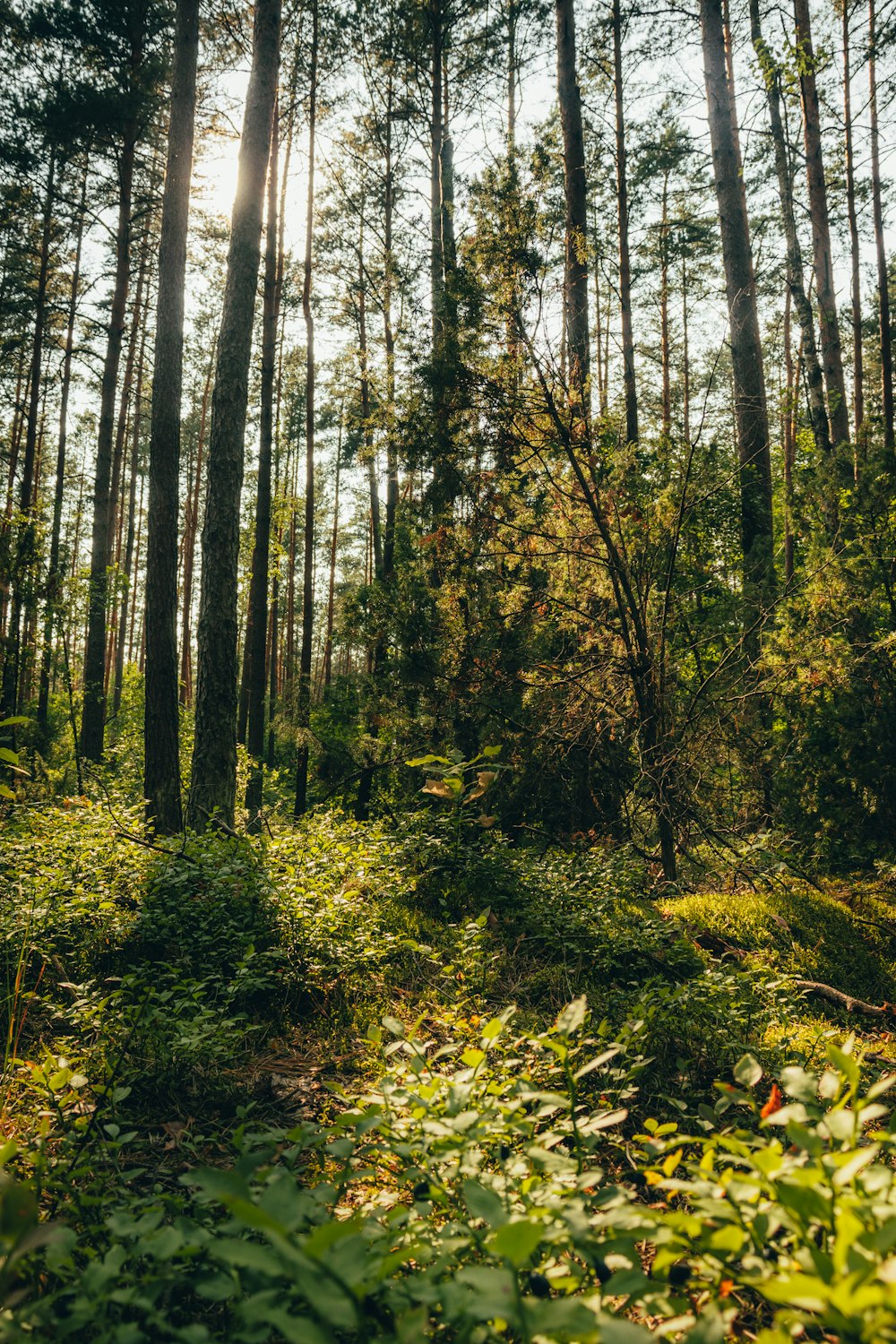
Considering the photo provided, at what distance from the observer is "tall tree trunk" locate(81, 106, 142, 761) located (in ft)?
37.4

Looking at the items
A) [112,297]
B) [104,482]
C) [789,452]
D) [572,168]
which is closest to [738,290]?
[572,168]

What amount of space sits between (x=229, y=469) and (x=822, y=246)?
10.2 metres

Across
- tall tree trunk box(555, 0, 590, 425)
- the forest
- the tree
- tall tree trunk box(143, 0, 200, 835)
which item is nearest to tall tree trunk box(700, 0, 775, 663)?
the forest

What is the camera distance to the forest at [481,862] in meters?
1.06

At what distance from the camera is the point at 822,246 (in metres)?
10.6

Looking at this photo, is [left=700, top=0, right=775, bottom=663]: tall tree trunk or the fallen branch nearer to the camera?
the fallen branch

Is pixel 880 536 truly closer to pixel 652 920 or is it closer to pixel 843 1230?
pixel 652 920

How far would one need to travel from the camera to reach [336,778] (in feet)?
39.2

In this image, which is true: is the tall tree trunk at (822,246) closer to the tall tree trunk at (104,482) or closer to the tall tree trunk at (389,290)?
the tall tree trunk at (389,290)

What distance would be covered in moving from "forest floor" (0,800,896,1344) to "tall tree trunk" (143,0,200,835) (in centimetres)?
118

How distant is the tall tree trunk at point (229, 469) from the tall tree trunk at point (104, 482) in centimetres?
550

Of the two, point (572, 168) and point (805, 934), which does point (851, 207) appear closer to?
point (572, 168)

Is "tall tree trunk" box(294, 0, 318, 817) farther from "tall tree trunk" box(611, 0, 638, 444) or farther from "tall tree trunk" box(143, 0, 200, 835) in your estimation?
"tall tree trunk" box(611, 0, 638, 444)

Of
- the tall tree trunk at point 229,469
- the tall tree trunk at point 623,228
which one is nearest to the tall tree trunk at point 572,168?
the tall tree trunk at point 229,469
